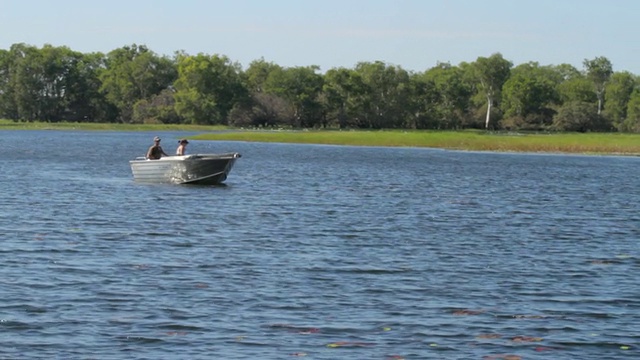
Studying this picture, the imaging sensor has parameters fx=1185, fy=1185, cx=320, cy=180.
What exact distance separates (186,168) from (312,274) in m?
27.5

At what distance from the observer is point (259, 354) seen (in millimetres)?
18734

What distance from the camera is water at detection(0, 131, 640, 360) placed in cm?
1967

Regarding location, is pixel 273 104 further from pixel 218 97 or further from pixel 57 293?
pixel 57 293

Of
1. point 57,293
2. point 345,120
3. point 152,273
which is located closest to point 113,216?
point 152,273

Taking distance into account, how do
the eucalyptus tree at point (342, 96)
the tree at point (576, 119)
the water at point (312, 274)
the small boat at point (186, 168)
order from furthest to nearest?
the tree at point (576, 119) < the eucalyptus tree at point (342, 96) < the small boat at point (186, 168) < the water at point (312, 274)

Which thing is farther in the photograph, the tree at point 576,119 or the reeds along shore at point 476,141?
the tree at point 576,119

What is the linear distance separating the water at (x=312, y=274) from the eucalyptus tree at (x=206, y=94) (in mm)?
137223

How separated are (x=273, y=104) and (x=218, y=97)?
9.05 meters

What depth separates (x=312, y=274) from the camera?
26.4 metres

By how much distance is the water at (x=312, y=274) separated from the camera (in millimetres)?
19672

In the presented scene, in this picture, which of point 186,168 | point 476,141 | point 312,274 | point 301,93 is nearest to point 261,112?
point 301,93

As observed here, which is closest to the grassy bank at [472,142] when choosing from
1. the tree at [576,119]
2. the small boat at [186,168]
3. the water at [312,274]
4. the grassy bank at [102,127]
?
the grassy bank at [102,127]

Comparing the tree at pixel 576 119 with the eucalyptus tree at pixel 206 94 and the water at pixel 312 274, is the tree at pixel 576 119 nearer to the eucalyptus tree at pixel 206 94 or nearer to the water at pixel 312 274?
the eucalyptus tree at pixel 206 94

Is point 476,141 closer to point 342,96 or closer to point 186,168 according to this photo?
point 342,96
